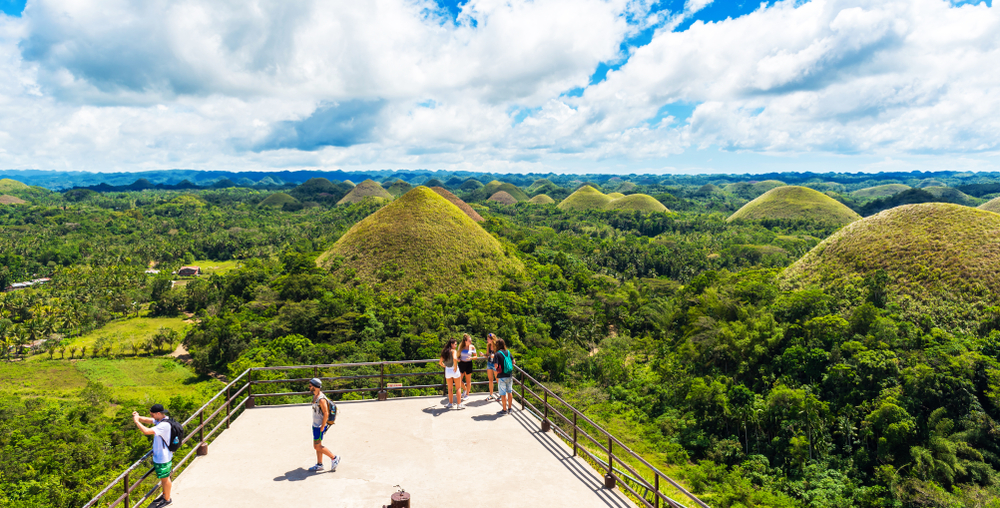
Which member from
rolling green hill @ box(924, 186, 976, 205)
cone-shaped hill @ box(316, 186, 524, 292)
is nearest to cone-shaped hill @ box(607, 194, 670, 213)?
rolling green hill @ box(924, 186, 976, 205)

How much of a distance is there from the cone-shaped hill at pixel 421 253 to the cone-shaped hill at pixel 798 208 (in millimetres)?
96506

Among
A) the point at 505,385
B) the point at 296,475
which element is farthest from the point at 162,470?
the point at 505,385

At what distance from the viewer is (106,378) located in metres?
50.9

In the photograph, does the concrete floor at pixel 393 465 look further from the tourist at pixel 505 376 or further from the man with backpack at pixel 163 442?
the tourist at pixel 505 376

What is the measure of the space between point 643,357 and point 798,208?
110 m

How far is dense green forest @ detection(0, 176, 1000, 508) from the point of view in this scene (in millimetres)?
24969

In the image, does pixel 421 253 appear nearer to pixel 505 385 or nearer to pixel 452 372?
pixel 452 372

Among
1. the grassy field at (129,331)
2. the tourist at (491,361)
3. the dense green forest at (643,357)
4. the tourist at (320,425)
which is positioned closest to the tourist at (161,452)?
the tourist at (320,425)

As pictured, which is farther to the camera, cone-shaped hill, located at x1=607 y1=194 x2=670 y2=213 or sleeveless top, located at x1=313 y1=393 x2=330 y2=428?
cone-shaped hill, located at x1=607 y1=194 x2=670 y2=213

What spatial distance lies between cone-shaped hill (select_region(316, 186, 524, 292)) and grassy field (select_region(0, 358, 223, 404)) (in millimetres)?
19218

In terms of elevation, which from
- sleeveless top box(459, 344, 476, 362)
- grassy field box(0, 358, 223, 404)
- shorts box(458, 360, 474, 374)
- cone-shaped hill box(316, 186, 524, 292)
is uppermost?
sleeveless top box(459, 344, 476, 362)

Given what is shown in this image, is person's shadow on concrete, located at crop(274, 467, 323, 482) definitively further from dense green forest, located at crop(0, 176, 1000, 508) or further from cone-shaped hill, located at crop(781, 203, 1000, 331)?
cone-shaped hill, located at crop(781, 203, 1000, 331)

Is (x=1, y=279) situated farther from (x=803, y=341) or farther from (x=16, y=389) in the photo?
(x=803, y=341)

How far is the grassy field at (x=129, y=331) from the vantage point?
62.1 m
